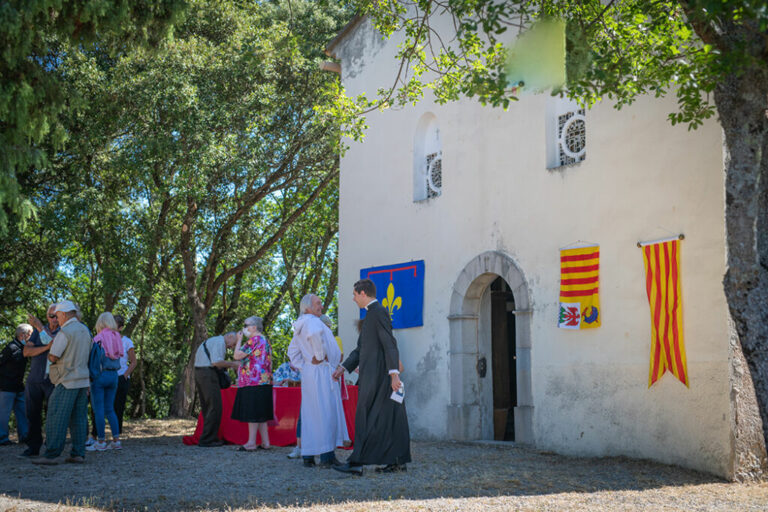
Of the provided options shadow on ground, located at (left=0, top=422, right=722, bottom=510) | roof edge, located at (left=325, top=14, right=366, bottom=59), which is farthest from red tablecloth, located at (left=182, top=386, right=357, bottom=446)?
roof edge, located at (left=325, top=14, right=366, bottom=59)

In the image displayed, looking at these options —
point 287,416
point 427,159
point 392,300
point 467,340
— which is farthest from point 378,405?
point 427,159

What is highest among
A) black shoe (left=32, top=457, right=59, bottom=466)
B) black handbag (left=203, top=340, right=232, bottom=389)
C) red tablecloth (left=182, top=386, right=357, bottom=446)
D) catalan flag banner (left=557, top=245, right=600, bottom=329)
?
catalan flag banner (left=557, top=245, right=600, bottom=329)

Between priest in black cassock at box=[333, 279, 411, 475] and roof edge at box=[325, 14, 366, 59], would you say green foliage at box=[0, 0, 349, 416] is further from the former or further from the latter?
priest in black cassock at box=[333, 279, 411, 475]

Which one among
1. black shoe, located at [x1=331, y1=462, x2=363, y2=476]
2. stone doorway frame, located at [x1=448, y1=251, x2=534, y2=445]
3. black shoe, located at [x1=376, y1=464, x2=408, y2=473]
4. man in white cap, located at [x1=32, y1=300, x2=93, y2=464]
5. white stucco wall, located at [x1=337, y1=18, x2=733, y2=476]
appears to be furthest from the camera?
stone doorway frame, located at [x1=448, y1=251, x2=534, y2=445]

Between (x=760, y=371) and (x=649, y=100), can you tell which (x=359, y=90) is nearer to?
(x=649, y=100)

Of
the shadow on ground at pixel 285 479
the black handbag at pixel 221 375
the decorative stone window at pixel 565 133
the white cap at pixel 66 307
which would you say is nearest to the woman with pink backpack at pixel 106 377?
the shadow on ground at pixel 285 479

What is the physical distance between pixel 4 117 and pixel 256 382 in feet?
16.0

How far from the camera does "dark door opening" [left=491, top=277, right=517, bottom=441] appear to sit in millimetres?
12281

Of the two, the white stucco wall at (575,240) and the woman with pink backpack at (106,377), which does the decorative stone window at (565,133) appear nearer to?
the white stucco wall at (575,240)

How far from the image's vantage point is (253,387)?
33.4ft

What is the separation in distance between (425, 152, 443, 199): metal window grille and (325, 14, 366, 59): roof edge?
3078 millimetres

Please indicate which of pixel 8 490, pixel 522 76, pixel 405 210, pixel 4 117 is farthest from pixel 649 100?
pixel 8 490

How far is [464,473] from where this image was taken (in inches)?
321

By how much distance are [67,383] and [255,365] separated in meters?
2.37
